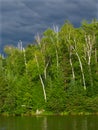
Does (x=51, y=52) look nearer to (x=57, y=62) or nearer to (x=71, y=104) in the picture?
(x=57, y=62)

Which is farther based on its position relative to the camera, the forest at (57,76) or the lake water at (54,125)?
the forest at (57,76)

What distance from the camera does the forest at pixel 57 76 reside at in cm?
6594

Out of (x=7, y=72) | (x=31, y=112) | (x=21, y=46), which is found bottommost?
(x=31, y=112)

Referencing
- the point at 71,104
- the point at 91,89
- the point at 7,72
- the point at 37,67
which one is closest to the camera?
the point at 71,104

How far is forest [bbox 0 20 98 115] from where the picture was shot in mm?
65938

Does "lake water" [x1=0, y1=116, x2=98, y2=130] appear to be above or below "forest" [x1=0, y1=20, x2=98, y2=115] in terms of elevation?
below

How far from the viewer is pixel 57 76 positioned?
70.6 meters

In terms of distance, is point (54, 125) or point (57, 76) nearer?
point (54, 125)

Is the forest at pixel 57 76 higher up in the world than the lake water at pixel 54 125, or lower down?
higher up

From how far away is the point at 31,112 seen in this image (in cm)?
6775

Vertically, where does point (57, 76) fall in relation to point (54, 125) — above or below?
above

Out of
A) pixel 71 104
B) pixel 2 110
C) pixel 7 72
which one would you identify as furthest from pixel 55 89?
pixel 7 72

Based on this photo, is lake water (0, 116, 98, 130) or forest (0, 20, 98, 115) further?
forest (0, 20, 98, 115)

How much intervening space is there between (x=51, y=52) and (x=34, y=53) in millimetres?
3228
